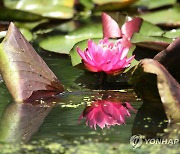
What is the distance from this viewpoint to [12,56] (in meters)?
2.04

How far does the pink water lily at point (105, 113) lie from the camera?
71.9 inches

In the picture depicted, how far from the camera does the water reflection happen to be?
5.69 feet

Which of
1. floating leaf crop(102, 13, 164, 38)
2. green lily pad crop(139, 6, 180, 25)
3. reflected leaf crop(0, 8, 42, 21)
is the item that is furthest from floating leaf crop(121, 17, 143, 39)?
reflected leaf crop(0, 8, 42, 21)

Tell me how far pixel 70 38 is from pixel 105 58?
0.75 meters

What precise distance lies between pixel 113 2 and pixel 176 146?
1676 millimetres

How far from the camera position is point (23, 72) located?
2.03 m

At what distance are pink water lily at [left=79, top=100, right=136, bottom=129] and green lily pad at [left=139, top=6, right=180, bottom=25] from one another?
1.04 meters

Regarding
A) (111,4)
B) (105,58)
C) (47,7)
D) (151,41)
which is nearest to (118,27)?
(151,41)

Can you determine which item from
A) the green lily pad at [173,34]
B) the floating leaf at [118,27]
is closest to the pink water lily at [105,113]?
the floating leaf at [118,27]

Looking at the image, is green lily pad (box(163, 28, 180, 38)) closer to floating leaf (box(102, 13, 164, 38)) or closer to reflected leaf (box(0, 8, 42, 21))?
floating leaf (box(102, 13, 164, 38))

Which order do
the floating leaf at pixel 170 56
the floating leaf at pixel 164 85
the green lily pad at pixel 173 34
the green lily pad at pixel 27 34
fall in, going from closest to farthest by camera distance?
1. the floating leaf at pixel 164 85
2. the floating leaf at pixel 170 56
3. the green lily pad at pixel 173 34
4. the green lily pad at pixel 27 34

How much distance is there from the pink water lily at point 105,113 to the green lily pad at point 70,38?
73 centimetres

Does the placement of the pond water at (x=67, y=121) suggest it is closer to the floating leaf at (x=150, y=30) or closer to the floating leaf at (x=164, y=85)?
the floating leaf at (x=164, y=85)

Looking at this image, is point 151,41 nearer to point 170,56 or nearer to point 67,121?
point 170,56
